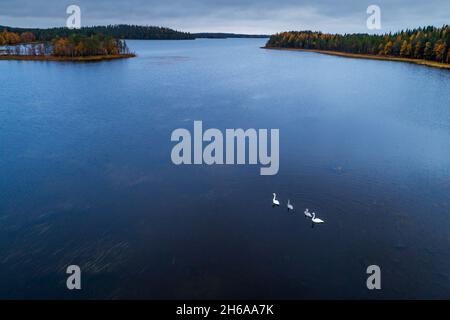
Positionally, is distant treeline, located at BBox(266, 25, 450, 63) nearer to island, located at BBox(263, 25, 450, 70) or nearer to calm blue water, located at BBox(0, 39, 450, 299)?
island, located at BBox(263, 25, 450, 70)

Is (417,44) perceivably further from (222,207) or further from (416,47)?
(222,207)

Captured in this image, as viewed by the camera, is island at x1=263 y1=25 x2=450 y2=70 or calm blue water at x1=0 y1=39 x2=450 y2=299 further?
island at x1=263 y1=25 x2=450 y2=70

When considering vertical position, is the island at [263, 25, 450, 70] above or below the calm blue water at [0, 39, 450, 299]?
above

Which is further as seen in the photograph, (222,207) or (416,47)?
(416,47)

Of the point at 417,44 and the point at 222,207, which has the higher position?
the point at 417,44

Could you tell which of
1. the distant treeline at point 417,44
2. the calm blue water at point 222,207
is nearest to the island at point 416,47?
the distant treeline at point 417,44

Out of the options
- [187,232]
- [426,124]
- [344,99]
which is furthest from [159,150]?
[344,99]

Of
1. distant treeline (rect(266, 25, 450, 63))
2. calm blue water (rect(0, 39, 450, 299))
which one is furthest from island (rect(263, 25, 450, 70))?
calm blue water (rect(0, 39, 450, 299))

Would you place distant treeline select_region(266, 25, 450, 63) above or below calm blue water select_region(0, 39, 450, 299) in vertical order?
above

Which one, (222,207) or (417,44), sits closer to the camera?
(222,207)

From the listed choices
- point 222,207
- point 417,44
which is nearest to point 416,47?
point 417,44
